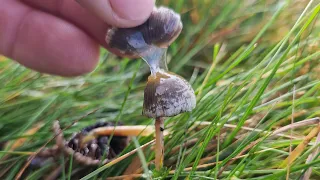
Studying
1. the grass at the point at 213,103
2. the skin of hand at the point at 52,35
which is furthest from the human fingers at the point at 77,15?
the grass at the point at 213,103

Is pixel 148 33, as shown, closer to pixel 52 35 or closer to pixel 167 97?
pixel 167 97

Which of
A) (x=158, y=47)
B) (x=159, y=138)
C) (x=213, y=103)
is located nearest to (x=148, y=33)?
(x=158, y=47)

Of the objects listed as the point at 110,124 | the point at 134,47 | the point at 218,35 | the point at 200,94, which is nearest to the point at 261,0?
the point at 218,35

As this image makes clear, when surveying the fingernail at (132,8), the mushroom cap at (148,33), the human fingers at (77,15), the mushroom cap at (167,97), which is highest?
the human fingers at (77,15)

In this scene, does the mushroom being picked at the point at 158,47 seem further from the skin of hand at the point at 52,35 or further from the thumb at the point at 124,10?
the skin of hand at the point at 52,35

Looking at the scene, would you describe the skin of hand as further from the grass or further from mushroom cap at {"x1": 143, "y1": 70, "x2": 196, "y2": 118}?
mushroom cap at {"x1": 143, "y1": 70, "x2": 196, "y2": 118}
